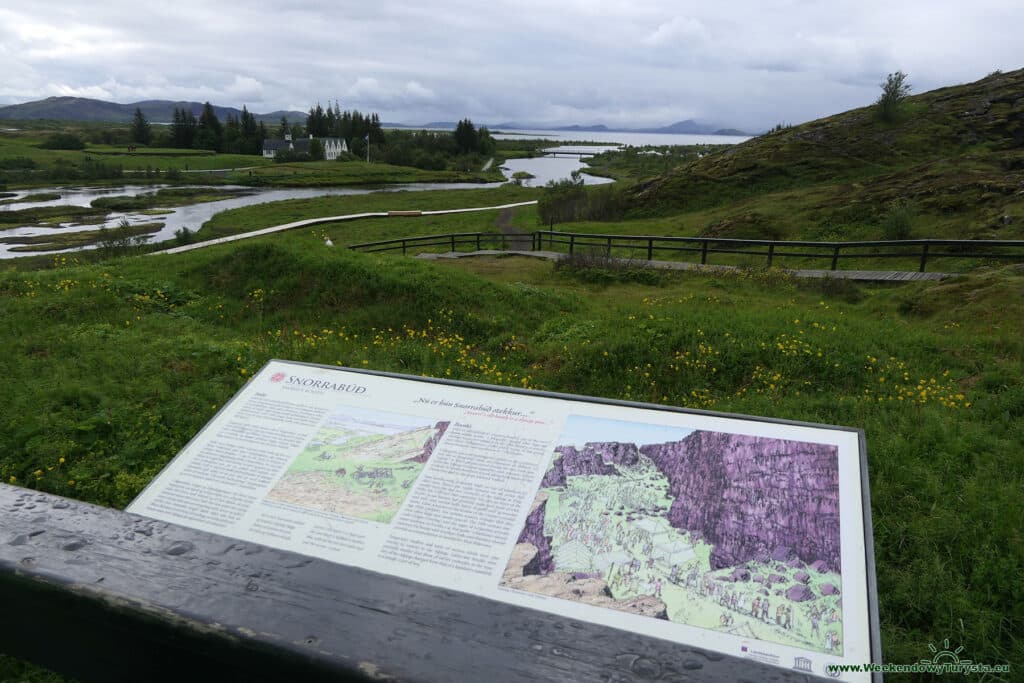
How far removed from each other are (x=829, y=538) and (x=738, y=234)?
26.7 m

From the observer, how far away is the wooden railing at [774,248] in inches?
618

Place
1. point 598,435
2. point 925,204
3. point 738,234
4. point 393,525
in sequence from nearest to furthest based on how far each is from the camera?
point 393,525 < point 598,435 < point 925,204 < point 738,234

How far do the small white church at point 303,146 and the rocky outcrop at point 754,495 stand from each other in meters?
134

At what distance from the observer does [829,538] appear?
2.39 m

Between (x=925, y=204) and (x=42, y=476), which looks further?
(x=925, y=204)

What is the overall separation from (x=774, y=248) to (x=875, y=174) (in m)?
14.2

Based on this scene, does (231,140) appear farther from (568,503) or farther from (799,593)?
(799,593)

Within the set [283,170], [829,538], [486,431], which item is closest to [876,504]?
[829,538]

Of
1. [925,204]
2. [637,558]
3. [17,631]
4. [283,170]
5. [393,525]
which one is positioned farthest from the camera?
[283,170]

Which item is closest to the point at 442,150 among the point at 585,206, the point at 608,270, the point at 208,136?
the point at 208,136

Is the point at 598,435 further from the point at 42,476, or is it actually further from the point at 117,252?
the point at 117,252

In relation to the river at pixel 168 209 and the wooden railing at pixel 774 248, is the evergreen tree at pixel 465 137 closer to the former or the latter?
the river at pixel 168 209

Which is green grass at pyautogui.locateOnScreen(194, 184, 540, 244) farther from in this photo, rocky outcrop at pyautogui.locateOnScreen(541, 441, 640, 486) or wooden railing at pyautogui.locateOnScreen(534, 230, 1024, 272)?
rocky outcrop at pyautogui.locateOnScreen(541, 441, 640, 486)

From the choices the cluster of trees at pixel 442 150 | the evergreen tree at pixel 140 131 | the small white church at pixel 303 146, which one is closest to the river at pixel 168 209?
the cluster of trees at pixel 442 150
